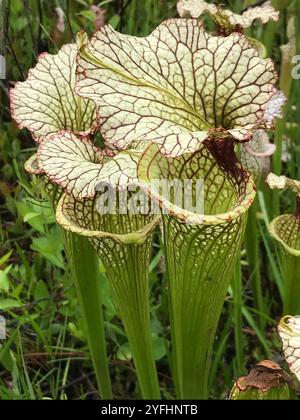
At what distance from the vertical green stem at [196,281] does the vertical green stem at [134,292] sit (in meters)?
0.04

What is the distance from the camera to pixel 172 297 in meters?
0.87

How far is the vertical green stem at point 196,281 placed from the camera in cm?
79

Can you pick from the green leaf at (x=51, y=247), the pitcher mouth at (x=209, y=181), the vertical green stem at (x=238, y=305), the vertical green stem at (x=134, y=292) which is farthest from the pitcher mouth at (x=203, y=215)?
the green leaf at (x=51, y=247)

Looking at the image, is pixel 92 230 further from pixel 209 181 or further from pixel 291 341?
pixel 291 341

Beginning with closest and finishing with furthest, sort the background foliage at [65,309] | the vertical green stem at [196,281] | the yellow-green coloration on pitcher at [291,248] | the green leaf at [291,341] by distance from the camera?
the green leaf at [291,341] → the vertical green stem at [196,281] → the yellow-green coloration on pitcher at [291,248] → the background foliage at [65,309]

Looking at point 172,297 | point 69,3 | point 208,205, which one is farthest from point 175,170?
point 69,3

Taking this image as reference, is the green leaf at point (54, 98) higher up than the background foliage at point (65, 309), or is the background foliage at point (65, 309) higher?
the green leaf at point (54, 98)

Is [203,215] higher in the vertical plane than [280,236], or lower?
higher

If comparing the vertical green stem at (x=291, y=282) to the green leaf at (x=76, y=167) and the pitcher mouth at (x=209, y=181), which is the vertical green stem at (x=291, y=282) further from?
the green leaf at (x=76, y=167)

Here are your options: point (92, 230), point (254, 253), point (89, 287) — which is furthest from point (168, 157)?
point (254, 253)

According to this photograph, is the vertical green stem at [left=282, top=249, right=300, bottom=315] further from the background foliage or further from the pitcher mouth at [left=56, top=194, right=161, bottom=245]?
the pitcher mouth at [left=56, top=194, right=161, bottom=245]

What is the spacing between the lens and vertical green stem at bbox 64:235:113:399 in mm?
Answer: 924

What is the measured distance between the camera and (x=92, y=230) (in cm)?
88

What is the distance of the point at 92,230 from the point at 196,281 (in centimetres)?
16
